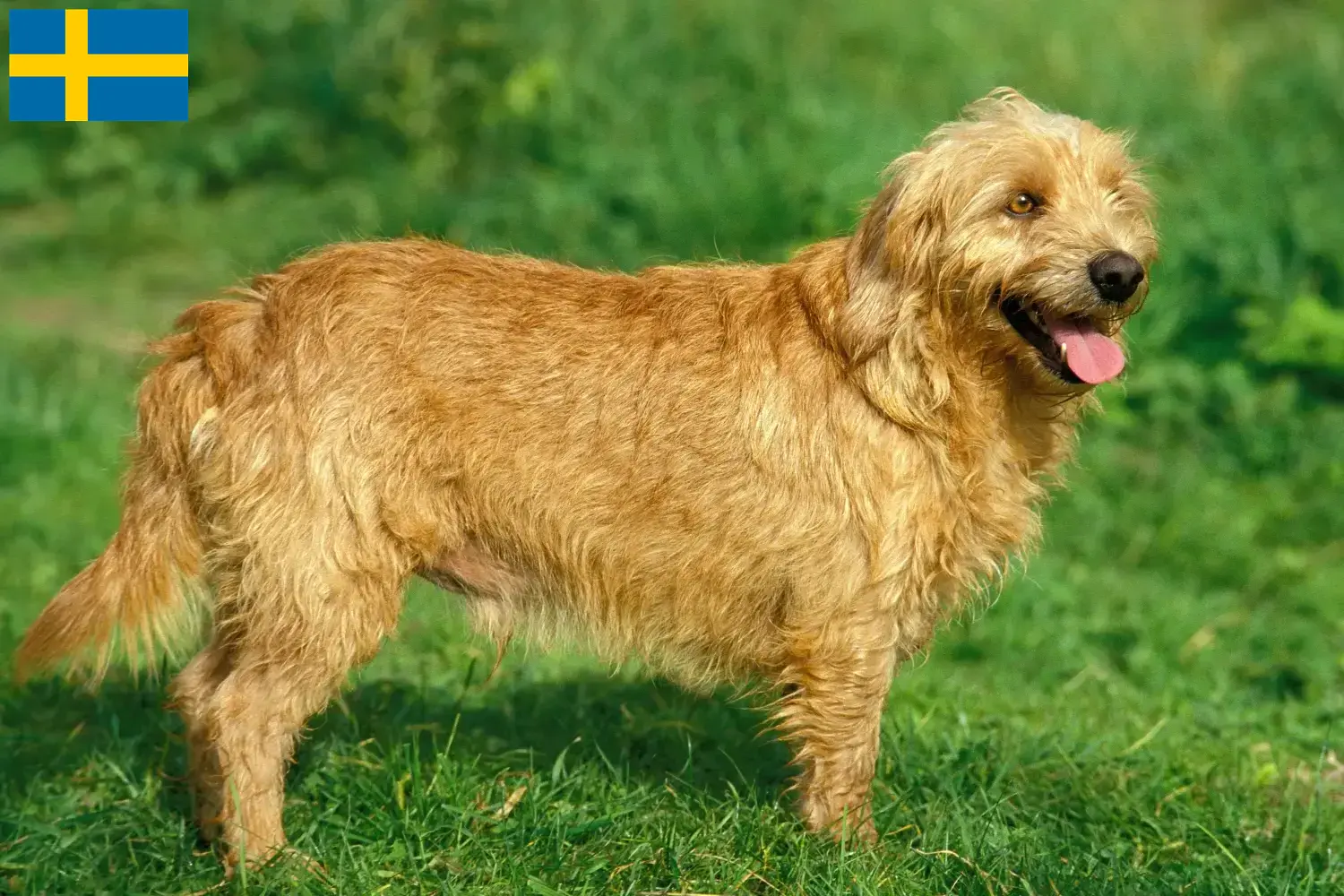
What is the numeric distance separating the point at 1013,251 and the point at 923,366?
36 centimetres

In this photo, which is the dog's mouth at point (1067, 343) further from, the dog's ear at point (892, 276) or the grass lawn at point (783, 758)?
the grass lawn at point (783, 758)

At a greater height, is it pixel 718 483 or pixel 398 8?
pixel 398 8

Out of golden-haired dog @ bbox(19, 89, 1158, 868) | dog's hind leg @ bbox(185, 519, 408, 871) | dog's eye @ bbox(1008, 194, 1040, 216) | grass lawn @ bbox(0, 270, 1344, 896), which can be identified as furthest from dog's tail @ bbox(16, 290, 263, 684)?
dog's eye @ bbox(1008, 194, 1040, 216)

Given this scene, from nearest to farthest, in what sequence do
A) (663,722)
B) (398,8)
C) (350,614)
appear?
→ (350,614) → (663,722) → (398,8)

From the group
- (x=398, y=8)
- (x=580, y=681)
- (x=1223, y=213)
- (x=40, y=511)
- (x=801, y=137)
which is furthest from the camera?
(x=398, y=8)

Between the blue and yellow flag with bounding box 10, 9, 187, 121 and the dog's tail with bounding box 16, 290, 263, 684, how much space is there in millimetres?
5931

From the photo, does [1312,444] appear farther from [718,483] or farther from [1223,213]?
[718,483]

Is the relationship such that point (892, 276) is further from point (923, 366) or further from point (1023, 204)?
point (1023, 204)

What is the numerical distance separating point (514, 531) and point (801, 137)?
218 inches

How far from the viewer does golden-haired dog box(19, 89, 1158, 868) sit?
390 cm

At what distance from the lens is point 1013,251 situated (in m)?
3.89

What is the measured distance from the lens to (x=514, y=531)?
405 centimetres

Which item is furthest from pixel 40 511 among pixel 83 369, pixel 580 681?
pixel 580 681

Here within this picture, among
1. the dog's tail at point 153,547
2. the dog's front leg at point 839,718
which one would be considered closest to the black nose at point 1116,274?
the dog's front leg at point 839,718
